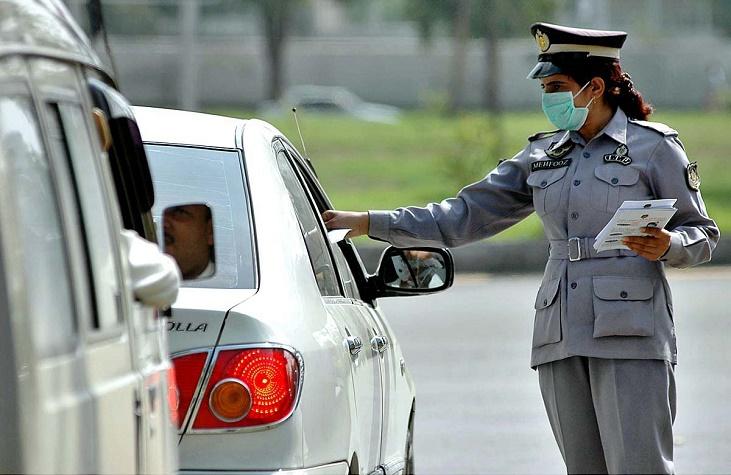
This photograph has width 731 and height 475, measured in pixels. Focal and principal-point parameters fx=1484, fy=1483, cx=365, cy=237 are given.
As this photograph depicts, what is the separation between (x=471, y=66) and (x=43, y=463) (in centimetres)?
5452

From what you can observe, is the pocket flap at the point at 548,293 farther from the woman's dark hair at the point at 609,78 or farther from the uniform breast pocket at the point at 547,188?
the woman's dark hair at the point at 609,78

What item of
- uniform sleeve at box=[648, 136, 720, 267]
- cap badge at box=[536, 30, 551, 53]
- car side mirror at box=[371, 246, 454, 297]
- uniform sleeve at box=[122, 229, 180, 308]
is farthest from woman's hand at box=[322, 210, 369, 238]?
uniform sleeve at box=[122, 229, 180, 308]

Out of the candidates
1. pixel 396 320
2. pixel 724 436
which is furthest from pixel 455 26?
pixel 724 436

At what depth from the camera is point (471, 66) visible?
185 ft

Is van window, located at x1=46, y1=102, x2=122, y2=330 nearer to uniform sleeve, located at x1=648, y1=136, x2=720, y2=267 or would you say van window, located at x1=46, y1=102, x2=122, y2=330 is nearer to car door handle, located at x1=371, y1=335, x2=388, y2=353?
car door handle, located at x1=371, y1=335, x2=388, y2=353

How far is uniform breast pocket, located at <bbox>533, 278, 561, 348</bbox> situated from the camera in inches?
189

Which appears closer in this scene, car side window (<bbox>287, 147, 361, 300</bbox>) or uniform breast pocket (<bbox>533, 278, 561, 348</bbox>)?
uniform breast pocket (<bbox>533, 278, 561, 348</bbox>)

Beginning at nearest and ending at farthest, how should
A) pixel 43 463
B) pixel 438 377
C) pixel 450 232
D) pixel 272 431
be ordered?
pixel 43 463 < pixel 272 431 < pixel 450 232 < pixel 438 377

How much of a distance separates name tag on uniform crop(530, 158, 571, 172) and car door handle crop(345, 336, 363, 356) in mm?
850

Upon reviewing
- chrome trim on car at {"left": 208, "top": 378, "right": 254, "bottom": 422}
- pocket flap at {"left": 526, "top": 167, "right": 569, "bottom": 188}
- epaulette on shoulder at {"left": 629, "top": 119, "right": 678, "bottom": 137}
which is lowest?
chrome trim on car at {"left": 208, "top": 378, "right": 254, "bottom": 422}

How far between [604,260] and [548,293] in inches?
8.8

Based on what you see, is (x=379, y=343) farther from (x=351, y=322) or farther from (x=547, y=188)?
(x=547, y=188)

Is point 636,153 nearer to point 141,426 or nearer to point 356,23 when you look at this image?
point 141,426

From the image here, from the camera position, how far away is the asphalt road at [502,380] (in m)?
8.09
